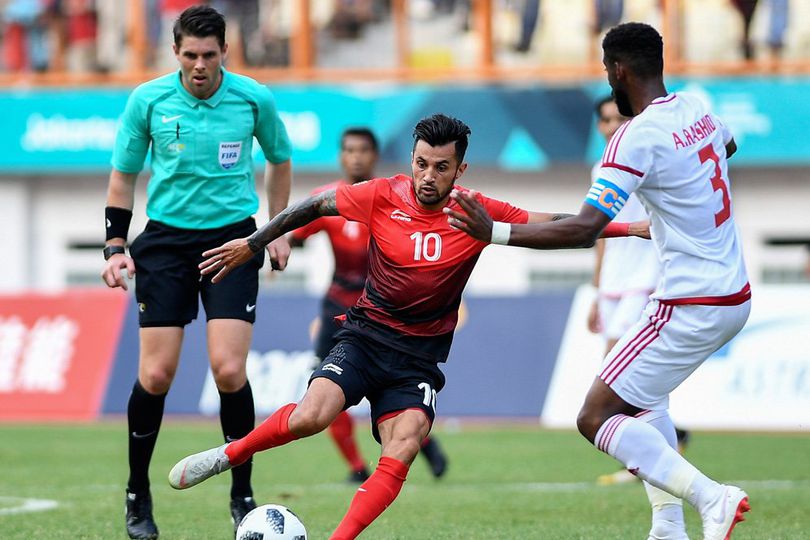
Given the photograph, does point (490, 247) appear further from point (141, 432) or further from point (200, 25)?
point (200, 25)

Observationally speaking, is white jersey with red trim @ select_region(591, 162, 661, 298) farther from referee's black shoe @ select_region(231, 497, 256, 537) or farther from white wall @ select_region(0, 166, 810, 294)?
white wall @ select_region(0, 166, 810, 294)

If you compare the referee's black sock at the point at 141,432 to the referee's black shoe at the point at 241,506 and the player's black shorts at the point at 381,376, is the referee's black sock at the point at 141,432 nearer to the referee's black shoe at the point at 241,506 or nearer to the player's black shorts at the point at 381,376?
the referee's black shoe at the point at 241,506

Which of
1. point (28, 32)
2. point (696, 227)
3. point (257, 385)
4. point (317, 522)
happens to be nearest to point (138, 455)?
point (317, 522)

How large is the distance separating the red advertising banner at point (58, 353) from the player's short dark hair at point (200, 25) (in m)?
9.54

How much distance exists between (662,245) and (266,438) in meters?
1.93

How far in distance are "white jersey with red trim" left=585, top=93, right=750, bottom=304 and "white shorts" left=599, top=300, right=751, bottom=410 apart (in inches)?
2.4

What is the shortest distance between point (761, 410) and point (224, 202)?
8.24 m

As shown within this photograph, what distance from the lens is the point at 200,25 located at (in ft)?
22.3

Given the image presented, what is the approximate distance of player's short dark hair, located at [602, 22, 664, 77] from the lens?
18.6 ft

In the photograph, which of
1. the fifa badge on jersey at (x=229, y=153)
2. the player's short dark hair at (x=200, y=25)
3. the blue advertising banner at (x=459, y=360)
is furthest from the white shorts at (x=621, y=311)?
the blue advertising banner at (x=459, y=360)

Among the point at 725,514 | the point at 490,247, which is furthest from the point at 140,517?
the point at 490,247


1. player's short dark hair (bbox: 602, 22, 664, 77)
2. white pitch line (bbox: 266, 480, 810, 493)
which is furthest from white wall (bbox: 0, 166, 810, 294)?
player's short dark hair (bbox: 602, 22, 664, 77)

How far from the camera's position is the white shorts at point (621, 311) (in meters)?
9.80

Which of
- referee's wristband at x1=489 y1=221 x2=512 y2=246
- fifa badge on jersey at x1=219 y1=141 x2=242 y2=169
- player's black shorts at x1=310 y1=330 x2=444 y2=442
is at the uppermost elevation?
fifa badge on jersey at x1=219 y1=141 x2=242 y2=169
